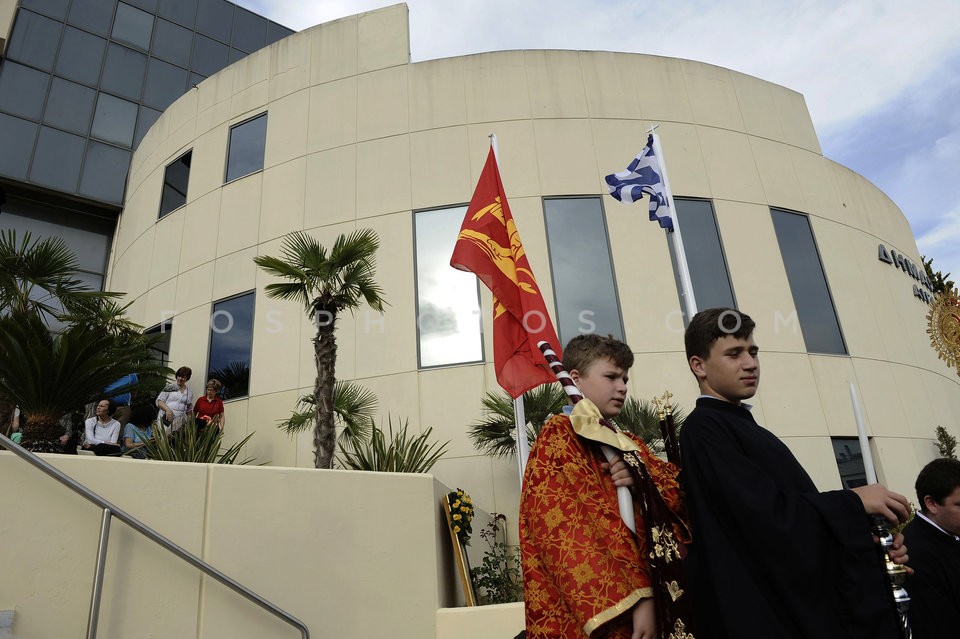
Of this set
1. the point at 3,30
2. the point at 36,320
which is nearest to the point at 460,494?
the point at 36,320

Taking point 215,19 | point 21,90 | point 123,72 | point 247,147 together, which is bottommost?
point 247,147

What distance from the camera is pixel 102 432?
793 centimetres

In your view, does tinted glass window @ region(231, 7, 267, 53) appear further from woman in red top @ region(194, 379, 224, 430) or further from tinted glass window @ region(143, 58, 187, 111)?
woman in red top @ region(194, 379, 224, 430)

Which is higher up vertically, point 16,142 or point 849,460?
point 16,142

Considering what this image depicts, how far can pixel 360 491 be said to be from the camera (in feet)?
16.7

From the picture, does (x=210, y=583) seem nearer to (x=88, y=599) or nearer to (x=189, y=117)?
(x=88, y=599)

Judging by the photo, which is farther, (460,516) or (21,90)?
(21,90)

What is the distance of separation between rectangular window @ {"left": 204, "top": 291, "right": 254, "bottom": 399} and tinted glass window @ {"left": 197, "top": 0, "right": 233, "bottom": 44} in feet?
42.7

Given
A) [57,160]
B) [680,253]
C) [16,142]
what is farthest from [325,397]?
[16,142]

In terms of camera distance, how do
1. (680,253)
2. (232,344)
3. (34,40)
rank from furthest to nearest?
1. (34,40)
2. (232,344)
3. (680,253)

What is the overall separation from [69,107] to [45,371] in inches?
555

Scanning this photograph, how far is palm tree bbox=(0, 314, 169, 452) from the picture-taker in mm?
5969

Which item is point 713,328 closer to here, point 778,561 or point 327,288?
point 778,561

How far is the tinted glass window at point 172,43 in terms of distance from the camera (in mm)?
18734
